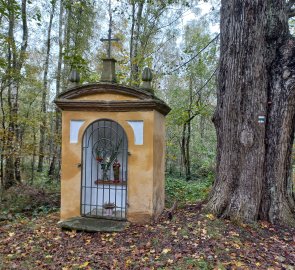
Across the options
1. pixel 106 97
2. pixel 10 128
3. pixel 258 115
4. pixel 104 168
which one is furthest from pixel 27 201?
pixel 258 115

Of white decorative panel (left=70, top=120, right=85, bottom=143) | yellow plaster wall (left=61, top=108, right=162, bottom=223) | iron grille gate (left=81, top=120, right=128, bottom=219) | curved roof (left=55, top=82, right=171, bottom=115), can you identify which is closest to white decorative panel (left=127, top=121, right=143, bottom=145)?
yellow plaster wall (left=61, top=108, right=162, bottom=223)

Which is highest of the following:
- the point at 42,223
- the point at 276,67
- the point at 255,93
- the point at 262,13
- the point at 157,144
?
the point at 262,13

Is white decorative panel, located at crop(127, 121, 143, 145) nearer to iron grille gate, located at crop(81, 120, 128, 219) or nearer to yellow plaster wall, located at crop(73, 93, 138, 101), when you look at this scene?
yellow plaster wall, located at crop(73, 93, 138, 101)

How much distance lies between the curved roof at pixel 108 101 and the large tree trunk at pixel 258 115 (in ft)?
4.35

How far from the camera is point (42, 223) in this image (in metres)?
5.16

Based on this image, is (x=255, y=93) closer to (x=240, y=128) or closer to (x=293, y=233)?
(x=240, y=128)

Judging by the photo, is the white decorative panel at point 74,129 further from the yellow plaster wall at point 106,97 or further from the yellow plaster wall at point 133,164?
the yellow plaster wall at point 106,97

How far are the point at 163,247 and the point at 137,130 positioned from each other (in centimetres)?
203

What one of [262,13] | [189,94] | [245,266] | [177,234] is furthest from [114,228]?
[189,94]

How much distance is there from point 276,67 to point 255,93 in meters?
0.53

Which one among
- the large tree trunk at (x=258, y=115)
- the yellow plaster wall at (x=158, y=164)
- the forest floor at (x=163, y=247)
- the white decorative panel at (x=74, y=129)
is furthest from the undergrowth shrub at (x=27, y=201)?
the large tree trunk at (x=258, y=115)

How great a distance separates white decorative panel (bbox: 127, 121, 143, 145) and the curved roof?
0.25 m

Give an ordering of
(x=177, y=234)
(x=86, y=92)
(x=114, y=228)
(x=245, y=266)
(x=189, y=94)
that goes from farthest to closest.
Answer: (x=189, y=94) → (x=86, y=92) → (x=114, y=228) → (x=177, y=234) → (x=245, y=266)

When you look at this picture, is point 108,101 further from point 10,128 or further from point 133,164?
point 10,128
